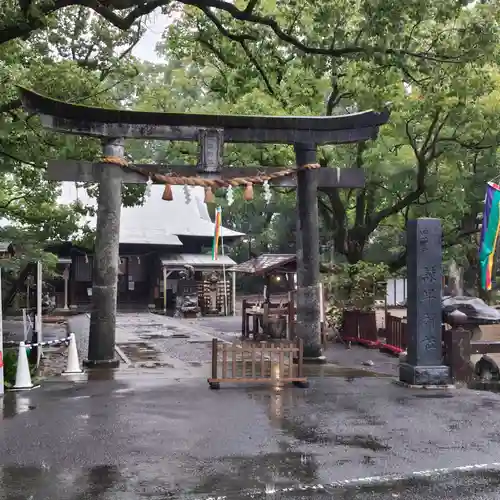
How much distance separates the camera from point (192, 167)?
1516 cm

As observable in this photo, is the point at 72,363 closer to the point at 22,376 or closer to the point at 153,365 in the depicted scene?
the point at 22,376

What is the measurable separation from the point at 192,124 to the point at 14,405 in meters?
7.80

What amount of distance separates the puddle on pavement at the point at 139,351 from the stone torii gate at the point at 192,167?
2.09 m

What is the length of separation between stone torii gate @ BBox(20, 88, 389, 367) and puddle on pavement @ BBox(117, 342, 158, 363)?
2.09 m

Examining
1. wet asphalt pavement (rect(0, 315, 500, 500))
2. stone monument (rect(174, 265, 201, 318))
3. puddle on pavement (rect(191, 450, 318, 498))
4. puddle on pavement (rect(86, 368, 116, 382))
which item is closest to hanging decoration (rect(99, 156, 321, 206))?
puddle on pavement (rect(86, 368, 116, 382))

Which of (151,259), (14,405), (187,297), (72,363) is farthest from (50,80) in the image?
(151,259)

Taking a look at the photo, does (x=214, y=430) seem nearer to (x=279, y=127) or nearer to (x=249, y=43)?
(x=279, y=127)

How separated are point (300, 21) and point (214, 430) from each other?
36.2 feet

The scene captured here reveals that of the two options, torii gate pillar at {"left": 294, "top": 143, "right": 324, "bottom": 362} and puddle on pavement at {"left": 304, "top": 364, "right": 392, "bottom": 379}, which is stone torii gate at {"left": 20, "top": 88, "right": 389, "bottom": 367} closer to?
torii gate pillar at {"left": 294, "top": 143, "right": 324, "bottom": 362}

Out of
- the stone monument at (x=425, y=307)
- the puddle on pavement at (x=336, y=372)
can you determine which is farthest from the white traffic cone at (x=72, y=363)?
the stone monument at (x=425, y=307)

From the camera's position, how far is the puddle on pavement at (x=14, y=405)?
9617 millimetres

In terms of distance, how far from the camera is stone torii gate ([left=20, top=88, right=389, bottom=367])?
1384cm

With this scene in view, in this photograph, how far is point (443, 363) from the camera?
496 inches

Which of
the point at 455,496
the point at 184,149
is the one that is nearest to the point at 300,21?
the point at 184,149
